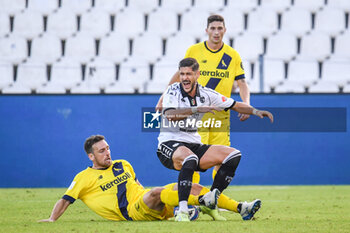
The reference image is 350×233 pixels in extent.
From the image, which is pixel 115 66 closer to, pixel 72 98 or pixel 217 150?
pixel 72 98

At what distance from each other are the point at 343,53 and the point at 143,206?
Answer: 33.7ft

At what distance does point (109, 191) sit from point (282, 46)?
9688 mm

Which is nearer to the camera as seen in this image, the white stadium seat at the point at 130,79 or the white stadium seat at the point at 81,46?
the white stadium seat at the point at 130,79

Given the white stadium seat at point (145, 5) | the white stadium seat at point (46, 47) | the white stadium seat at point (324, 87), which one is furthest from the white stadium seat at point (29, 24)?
the white stadium seat at point (324, 87)

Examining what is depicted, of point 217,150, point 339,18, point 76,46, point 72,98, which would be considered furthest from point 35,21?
point 217,150

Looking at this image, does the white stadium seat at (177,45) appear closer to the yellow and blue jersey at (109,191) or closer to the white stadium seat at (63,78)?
the white stadium seat at (63,78)

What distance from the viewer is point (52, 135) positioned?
1167cm

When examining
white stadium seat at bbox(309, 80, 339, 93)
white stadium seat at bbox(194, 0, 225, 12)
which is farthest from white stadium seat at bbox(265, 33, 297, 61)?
white stadium seat at bbox(194, 0, 225, 12)

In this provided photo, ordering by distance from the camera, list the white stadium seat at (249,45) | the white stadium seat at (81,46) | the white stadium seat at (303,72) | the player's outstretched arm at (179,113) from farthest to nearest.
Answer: the white stadium seat at (81,46) → the white stadium seat at (249,45) → the white stadium seat at (303,72) → the player's outstretched arm at (179,113)

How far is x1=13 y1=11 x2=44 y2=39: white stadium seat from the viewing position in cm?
1509

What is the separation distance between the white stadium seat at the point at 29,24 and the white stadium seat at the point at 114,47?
5.17 ft

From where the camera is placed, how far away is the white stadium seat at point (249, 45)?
1448cm

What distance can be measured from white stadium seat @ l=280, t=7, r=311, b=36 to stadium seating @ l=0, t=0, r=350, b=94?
0.02 metres

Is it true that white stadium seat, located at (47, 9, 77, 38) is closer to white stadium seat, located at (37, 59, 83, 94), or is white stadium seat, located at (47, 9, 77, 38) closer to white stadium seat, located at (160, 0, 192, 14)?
white stadium seat, located at (37, 59, 83, 94)
